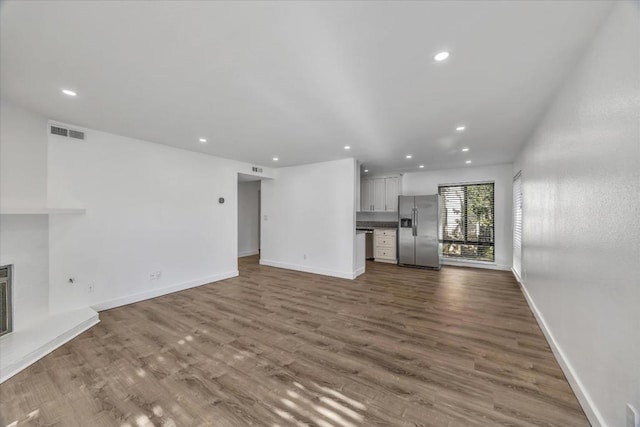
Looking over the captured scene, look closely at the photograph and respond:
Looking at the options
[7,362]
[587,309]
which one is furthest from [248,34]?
[7,362]

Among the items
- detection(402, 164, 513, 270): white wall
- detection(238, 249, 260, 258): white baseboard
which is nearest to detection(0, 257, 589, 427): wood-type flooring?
detection(402, 164, 513, 270): white wall

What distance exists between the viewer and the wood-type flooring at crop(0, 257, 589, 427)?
1.63m

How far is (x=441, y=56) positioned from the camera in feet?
5.79

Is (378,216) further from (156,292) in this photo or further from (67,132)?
(67,132)

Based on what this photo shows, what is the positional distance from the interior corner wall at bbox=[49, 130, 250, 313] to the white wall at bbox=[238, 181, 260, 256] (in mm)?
2629

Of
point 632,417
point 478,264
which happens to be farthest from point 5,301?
point 478,264

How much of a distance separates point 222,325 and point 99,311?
6.30 feet

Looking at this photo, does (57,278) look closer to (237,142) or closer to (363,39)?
(237,142)

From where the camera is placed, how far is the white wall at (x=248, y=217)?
7633mm

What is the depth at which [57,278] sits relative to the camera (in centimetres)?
298

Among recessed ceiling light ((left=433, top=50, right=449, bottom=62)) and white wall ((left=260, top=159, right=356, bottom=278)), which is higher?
recessed ceiling light ((left=433, top=50, right=449, bottom=62))

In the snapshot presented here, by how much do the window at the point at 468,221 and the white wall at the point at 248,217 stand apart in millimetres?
5764

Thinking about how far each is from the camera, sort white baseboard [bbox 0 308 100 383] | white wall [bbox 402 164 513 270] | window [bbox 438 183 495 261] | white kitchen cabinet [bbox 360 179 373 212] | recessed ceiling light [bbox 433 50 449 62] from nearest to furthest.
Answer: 1. recessed ceiling light [bbox 433 50 449 62]
2. white baseboard [bbox 0 308 100 383]
3. white wall [bbox 402 164 513 270]
4. window [bbox 438 183 495 261]
5. white kitchen cabinet [bbox 360 179 373 212]

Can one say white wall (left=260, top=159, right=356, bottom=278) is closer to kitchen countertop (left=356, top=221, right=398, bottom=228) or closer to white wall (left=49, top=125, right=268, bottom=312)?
white wall (left=49, top=125, right=268, bottom=312)
